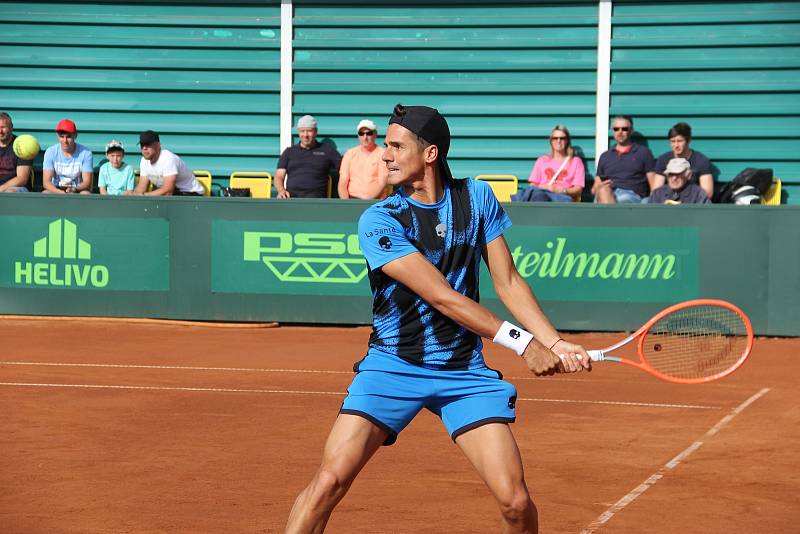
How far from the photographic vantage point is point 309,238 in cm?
1448

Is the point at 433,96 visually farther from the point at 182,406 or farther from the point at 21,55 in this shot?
the point at 182,406

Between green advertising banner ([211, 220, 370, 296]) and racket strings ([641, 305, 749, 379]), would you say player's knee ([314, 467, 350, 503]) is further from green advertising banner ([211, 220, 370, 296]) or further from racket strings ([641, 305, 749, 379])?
green advertising banner ([211, 220, 370, 296])

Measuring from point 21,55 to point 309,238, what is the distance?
578cm

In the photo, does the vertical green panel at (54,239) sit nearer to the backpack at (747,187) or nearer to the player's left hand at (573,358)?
the backpack at (747,187)

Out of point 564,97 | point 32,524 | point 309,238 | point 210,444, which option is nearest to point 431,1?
point 564,97

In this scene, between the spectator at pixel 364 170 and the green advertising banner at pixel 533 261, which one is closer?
the green advertising banner at pixel 533 261

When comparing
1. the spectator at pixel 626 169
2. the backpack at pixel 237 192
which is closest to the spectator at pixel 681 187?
the spectator at pixel 626 169

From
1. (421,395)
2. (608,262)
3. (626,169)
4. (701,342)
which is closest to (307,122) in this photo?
(626,169)

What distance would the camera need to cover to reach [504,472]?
446 centimetres

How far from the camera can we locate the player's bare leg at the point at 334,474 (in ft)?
14.7

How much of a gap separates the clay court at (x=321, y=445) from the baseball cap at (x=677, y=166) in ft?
7.72

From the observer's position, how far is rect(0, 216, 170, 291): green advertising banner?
1479 centimetres

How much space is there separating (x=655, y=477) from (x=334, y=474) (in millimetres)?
3344

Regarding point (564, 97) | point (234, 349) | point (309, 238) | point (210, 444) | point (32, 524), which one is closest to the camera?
point (32, 524)
